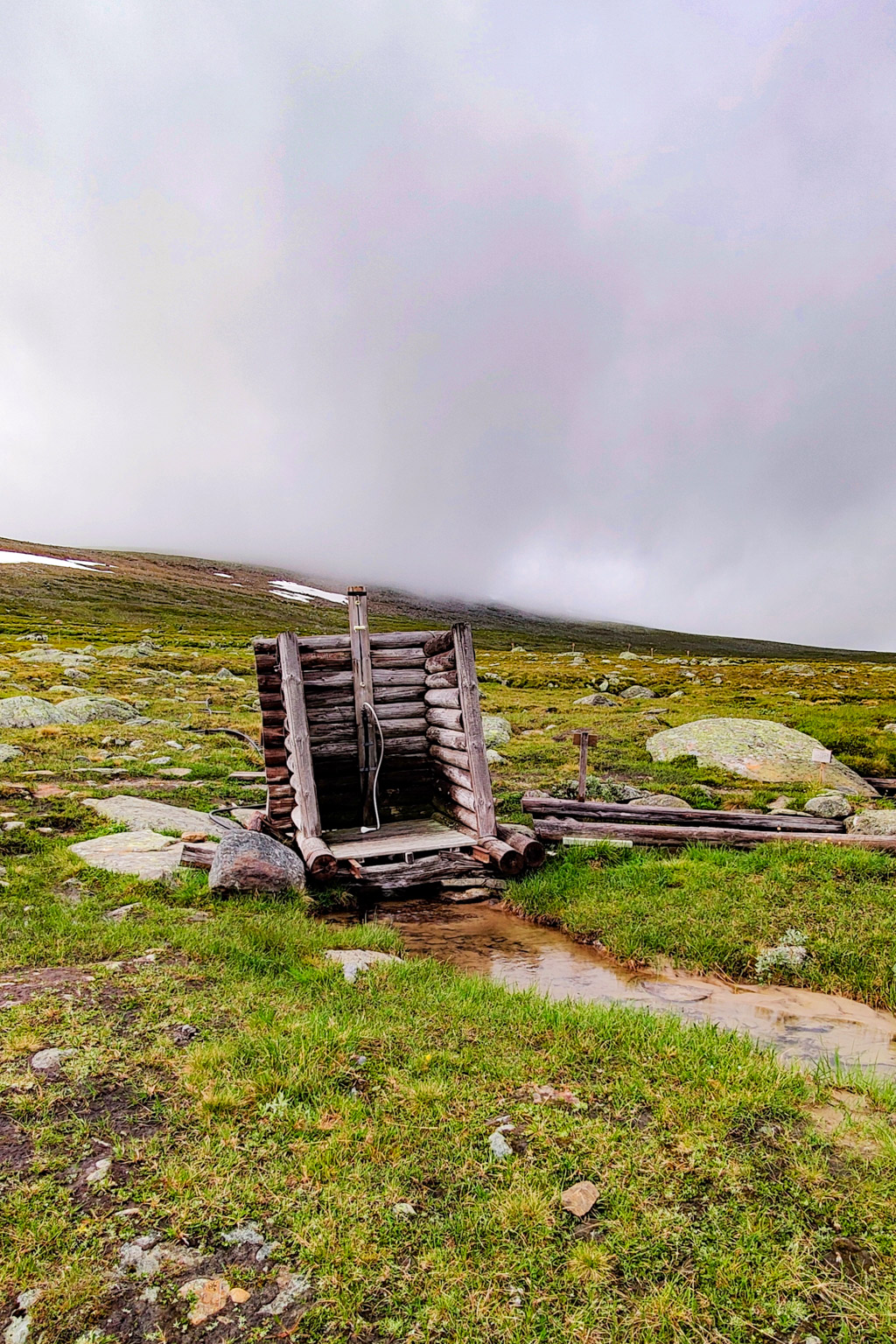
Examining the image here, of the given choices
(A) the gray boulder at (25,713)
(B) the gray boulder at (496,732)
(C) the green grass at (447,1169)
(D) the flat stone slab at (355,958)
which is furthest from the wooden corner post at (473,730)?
(A) the gray boulder at (25,713)

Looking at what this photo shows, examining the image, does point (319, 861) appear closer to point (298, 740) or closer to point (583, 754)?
point (298, 740)

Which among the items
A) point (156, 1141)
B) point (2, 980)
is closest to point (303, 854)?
point (2, 980)

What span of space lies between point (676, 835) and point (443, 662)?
17.1 feet

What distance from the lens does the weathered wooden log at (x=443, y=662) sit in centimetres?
1298

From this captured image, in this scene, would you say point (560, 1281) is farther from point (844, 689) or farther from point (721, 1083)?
point (844, 689)

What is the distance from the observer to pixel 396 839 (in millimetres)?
12469

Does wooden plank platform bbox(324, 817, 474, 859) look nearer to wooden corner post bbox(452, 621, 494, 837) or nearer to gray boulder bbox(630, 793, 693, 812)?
wooden corner post bbox(452, 621, 494, 837)

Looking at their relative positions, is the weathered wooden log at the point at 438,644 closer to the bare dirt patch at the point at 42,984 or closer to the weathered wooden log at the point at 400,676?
the weathered wooden log at the point at 400,676

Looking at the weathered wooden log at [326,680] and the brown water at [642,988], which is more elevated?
the weathered wooden log at [326,680]

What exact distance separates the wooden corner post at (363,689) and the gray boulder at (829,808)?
9089 millimetres

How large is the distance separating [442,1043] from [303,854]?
5434 millimetres

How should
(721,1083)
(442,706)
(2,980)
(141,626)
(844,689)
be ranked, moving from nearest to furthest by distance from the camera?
(721,1083), (2,980), (442,706), (844,689), (141,626)

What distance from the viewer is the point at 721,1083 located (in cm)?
537

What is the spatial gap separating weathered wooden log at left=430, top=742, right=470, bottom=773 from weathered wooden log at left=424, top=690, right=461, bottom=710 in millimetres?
782
